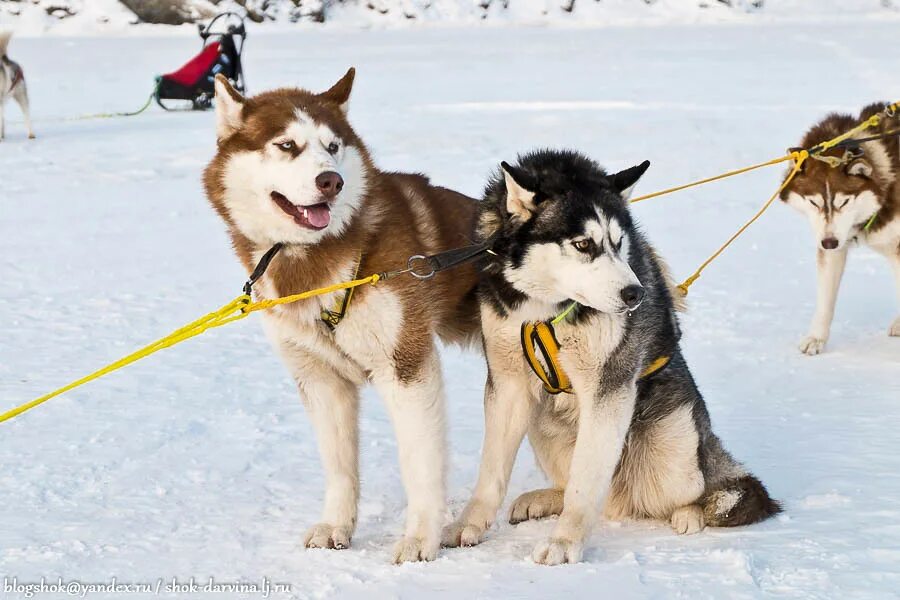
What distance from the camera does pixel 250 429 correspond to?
177 inches

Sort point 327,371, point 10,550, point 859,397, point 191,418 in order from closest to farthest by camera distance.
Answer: point 10,550
point 327,371
point 191,418
point 859,397

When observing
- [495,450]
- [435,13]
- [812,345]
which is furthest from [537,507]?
[435,13]

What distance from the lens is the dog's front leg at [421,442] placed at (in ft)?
10.7

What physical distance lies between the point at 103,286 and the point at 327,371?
3983 millimetres

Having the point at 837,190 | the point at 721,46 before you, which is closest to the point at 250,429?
the point at 837,190

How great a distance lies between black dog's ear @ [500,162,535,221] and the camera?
3.22m

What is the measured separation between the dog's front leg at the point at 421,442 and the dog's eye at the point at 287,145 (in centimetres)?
75

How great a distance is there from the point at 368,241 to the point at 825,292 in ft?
12.1

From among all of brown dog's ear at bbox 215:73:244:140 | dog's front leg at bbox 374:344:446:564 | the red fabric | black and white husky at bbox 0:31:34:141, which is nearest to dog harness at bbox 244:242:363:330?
dog's front leg at bbox 374:344:446:564

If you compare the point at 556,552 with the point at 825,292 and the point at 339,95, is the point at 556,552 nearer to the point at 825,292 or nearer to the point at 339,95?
the point at 339,95

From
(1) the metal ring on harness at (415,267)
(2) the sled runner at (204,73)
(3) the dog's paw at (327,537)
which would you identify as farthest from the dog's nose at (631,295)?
(2) the sled runner at (204,73)

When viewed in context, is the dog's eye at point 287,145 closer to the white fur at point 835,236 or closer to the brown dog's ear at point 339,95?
the brown dog's ear at point 339,95

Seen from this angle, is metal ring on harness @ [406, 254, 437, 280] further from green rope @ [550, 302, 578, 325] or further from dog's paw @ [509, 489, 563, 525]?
dog's paw @ [509, 489, 563, 525]

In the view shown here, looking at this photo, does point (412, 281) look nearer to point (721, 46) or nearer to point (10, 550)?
point (10, 550)
